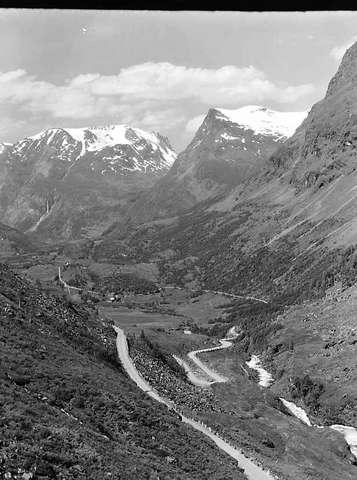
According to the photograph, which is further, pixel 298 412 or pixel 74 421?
pixel 298 412

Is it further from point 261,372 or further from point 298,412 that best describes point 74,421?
point 261,372

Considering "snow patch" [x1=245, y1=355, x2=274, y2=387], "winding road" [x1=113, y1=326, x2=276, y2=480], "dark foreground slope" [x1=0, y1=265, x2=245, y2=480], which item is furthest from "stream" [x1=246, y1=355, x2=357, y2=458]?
"dark foreground slope" [x1=0, y1=265, x2=245, y2=480]

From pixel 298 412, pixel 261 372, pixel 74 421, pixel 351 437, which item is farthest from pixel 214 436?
pixel 261 372

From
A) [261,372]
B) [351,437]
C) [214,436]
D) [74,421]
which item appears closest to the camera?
[74,421]

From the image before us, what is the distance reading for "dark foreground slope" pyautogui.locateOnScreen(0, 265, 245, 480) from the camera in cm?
2762

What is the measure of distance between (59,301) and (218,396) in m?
30.3

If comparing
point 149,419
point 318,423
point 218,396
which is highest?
point 149,419

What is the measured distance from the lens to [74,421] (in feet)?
121

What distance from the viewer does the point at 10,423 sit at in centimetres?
2950

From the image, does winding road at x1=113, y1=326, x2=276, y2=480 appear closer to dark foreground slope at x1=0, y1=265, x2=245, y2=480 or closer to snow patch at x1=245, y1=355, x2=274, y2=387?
dark foreground slope at x1=0, y1=265, x2=245, y2=480

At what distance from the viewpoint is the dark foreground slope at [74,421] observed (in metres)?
27.6

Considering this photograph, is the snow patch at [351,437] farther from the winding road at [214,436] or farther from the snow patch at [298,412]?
the winding road at [214,436]

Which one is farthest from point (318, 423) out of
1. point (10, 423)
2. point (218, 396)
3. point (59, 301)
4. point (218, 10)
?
point (218, 10)
